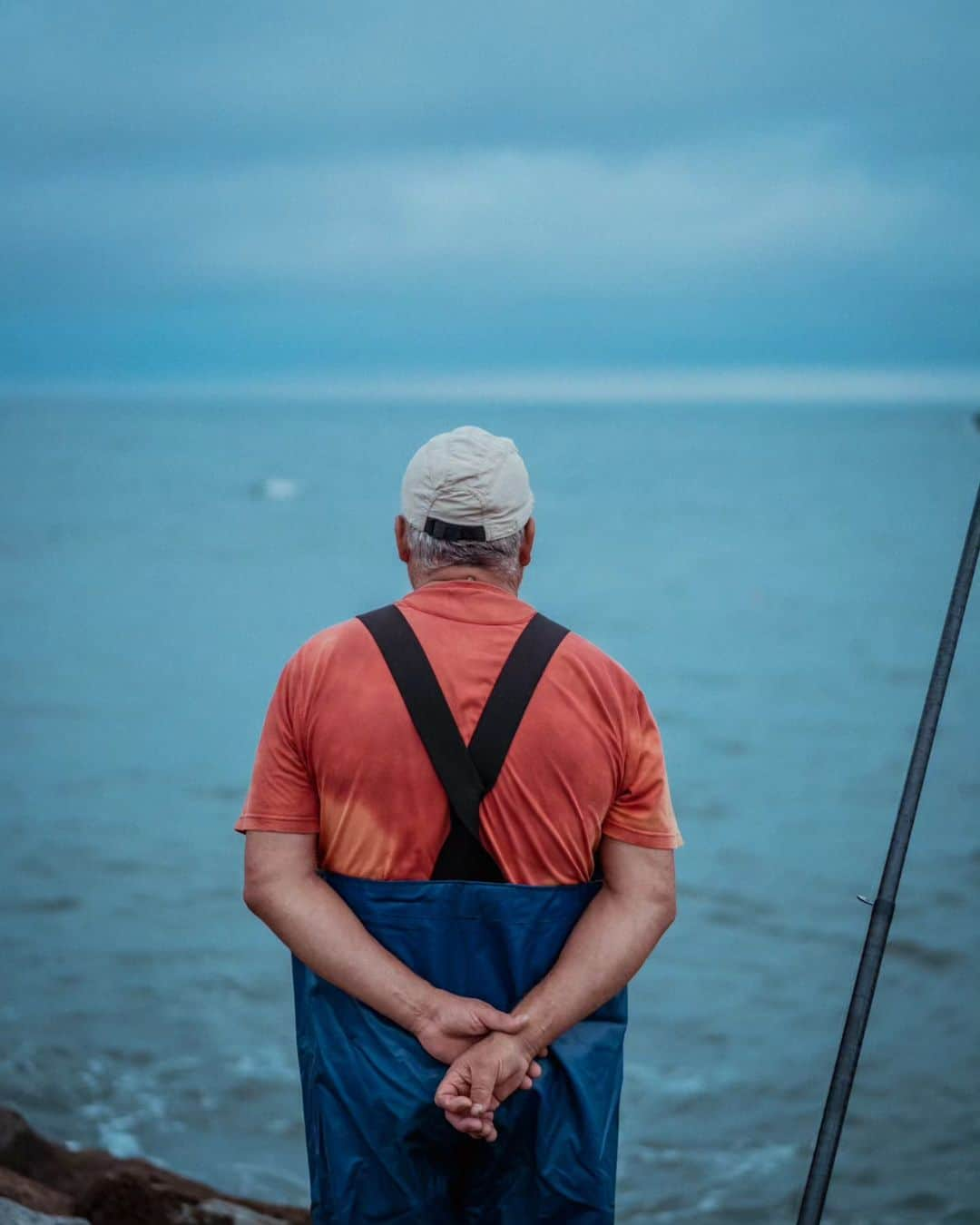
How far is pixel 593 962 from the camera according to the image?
106 inches

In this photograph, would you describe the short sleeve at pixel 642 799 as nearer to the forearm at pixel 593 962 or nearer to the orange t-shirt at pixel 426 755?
the orange t-shirt at pixel 426 755

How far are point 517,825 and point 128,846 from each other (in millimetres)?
9243

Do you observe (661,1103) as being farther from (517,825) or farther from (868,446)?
(868,446)

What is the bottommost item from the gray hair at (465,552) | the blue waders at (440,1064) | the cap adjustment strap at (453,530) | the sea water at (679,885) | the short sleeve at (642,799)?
the sea water at (679,885)

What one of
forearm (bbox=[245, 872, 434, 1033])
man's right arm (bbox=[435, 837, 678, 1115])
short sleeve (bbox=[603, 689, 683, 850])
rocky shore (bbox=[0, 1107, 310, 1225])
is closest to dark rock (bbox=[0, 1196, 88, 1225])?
rocky shore (bbox=[0, 1107, 310, 1225])

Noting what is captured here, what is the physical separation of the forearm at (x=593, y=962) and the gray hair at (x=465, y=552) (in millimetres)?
686

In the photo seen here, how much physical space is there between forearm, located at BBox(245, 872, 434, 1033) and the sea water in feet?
13.5

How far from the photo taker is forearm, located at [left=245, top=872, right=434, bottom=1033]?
264 cm

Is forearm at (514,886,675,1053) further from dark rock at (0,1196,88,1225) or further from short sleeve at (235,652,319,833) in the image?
dark rock at (0,1196,88,1225)

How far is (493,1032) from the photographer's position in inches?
104

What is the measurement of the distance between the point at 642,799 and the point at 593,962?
33 centimetres

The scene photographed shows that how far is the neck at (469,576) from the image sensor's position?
2775mm

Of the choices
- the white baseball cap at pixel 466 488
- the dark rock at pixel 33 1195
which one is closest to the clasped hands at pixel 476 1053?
the white baseball cap at pixel 466 488

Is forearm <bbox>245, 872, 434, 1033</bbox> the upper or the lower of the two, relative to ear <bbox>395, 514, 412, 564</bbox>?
lower
